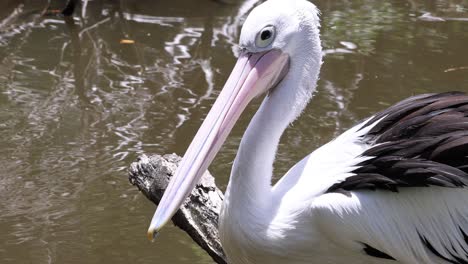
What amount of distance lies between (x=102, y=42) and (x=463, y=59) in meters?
3.19

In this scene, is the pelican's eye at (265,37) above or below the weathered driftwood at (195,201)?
above

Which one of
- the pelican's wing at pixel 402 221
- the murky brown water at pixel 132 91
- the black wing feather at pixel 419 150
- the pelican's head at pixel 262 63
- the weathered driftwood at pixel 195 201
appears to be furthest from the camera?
the murky brown water at pixel 132 91

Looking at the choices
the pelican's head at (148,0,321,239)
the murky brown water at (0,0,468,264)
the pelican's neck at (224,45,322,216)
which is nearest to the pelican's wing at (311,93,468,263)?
the pelican's neck at (224,45,322,216)

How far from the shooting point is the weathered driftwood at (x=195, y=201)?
412 centimetres

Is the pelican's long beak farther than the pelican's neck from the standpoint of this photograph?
No

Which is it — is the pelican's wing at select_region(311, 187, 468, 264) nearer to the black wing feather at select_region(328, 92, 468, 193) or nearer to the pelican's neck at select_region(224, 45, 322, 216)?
the black wing feather at select_region(328, 92, 468, 193)

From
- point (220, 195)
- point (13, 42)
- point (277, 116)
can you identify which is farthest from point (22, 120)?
point (277, 116)

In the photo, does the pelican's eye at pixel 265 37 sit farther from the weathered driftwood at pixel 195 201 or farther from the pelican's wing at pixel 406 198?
the weathered driftwood at pixel 195 201

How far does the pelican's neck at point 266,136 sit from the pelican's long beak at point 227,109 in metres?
0.06

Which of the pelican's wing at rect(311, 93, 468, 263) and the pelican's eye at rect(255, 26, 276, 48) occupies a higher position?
the pelican's eye at rect(255, 26, 276, 48)

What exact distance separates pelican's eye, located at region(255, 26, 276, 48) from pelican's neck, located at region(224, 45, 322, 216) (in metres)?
0.15

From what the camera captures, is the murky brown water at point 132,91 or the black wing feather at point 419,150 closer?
the black wing feather at point 419,150

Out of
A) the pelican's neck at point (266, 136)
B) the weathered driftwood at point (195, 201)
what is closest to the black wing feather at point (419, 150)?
the pelican's neck at point (266, 136)

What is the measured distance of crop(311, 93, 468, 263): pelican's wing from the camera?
130 inches
